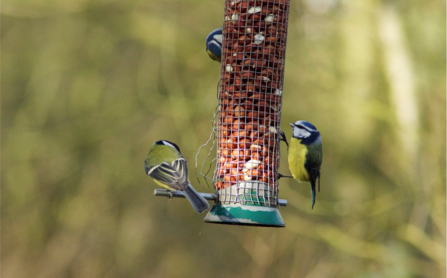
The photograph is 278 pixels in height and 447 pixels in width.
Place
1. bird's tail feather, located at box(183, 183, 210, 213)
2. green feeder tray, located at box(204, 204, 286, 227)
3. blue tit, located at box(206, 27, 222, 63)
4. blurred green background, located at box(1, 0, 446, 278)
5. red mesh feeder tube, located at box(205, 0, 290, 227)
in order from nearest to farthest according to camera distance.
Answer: green feeder tray, located at box(204, 204, 286, 227)
bird's tail feather, located at box(183, 183, 210, 213)
red mesh feeder tube, located at box(205, 0, 290, 227)
blue tit, located at box(206, 27, 222, 63)
blurred green background, located at box(1, 0, 446, 278)

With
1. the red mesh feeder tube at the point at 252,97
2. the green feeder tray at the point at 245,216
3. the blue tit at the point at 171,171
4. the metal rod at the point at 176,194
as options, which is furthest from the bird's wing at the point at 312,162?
the blue tit at the point at 171,171

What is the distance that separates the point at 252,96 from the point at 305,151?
0.81 metres

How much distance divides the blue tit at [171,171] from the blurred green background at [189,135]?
17.3 feet

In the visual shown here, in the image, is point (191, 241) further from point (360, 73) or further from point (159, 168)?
point (159, 168)

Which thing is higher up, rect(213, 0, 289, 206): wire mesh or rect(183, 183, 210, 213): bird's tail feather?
rect(213, 0, 289, 206): wire mesh

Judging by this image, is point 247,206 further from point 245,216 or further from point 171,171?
point 171,171

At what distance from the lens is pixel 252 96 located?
14.6 ft

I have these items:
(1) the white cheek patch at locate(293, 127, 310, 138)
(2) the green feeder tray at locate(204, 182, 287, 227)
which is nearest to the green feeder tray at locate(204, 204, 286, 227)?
(2) the green feeder tray at locate(204, 182, 287, 227)

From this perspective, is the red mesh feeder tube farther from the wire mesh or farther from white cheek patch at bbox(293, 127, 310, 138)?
white cheek patch at bbox(293, 127, 310, 138)

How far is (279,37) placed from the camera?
454 cm

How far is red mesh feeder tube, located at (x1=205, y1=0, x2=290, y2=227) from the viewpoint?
14.4ft

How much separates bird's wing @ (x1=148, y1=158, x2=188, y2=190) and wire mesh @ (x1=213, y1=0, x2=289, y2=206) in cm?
30

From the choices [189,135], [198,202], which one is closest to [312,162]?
[198,202]

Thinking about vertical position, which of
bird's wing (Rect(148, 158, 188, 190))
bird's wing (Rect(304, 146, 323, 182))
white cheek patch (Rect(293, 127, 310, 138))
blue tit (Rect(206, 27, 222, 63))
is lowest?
bird's wing (Rect(148, 158, 188, 190))
